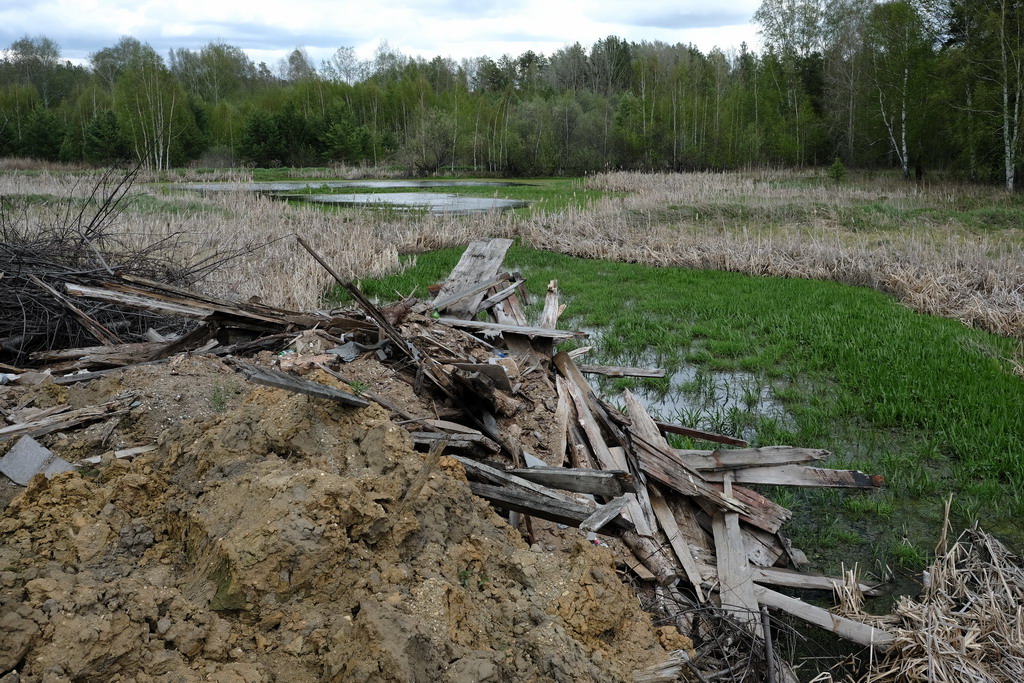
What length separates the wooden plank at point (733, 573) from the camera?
375cm

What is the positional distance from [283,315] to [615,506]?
3.03 meters

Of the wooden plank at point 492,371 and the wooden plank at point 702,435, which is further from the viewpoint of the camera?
the wooden plank at point 702,435

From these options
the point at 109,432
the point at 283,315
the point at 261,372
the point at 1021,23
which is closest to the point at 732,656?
the point at 261,372

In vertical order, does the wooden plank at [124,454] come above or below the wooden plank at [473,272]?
below

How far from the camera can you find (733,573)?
4.03 m

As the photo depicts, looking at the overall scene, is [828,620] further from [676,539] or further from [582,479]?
[582,479]

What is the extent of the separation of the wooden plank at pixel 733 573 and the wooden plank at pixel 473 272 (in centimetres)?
293

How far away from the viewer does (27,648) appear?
194 centimetres

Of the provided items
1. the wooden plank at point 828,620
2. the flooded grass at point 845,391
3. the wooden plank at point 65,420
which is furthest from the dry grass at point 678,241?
the wooden plank at point 828,620

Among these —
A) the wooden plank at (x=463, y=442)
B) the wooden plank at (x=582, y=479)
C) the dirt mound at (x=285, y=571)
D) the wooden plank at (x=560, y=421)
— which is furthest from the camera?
the wooden plank at (x=560, y=421)

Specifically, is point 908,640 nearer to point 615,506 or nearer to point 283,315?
point 615,506

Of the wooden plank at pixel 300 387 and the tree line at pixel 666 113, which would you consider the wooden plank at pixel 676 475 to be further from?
the tree line at pixel 666 113

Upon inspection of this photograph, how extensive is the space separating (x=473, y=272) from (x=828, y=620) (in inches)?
180

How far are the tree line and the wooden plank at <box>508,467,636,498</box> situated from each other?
102 ft
